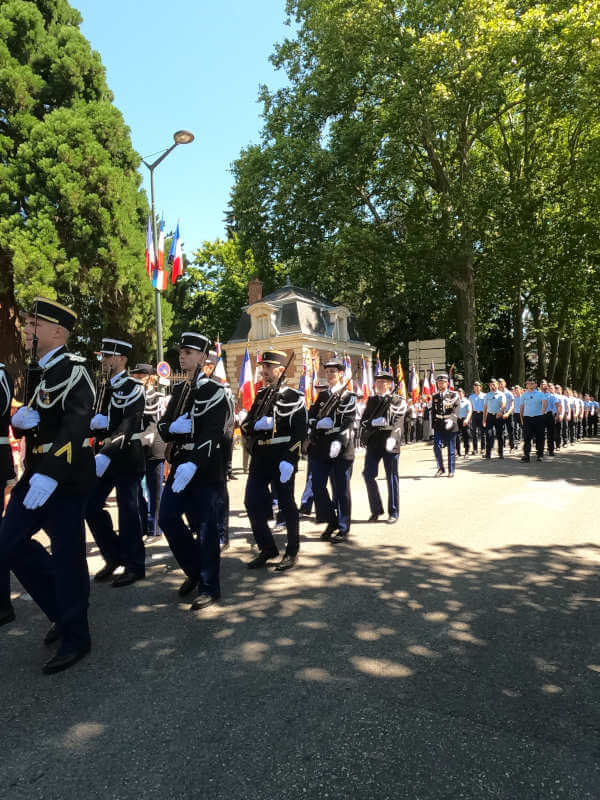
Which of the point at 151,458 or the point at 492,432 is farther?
the point at 492,432

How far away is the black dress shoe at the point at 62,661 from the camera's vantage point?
369cm

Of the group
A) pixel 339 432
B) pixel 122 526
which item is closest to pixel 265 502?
→ pixel 122 526

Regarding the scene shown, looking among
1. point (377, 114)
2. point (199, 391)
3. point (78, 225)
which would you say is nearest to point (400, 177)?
point (377, 114)

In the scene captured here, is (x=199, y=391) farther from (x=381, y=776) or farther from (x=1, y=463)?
(x=381, y=776)

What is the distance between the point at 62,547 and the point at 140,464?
1.88 meters

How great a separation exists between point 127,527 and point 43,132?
2003 centimetres

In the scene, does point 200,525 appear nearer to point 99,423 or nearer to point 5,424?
point 99,423

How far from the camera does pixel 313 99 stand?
29578 millimetres

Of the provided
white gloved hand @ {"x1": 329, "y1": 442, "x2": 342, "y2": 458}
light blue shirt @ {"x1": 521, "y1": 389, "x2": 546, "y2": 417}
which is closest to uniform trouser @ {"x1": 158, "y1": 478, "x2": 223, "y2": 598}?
white gloved hand @ {"x1": 329, "y1": 442, "x2": 342, "y2": 458}

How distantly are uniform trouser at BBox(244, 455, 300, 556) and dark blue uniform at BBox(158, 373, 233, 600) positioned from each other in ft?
2.81

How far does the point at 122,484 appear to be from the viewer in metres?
5.64

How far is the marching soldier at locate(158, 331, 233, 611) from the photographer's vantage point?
4871 mm

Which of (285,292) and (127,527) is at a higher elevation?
(285,292)

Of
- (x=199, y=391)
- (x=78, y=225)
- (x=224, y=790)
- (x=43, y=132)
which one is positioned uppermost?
(x=43, y=132)
